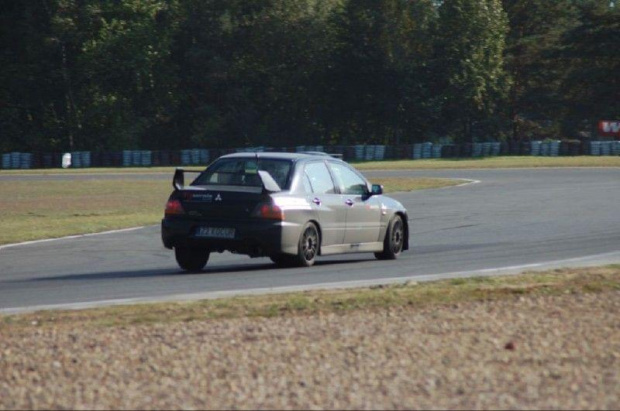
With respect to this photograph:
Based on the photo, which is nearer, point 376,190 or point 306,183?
point 306,183

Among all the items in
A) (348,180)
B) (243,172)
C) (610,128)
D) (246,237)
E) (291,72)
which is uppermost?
(291,72)

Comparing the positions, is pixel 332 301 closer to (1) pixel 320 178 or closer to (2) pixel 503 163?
(1) pixel 320 178

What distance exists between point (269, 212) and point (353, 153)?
5496 centimetres

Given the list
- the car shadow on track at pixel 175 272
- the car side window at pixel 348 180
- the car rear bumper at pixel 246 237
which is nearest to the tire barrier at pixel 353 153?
the car side window at pixel 348 180

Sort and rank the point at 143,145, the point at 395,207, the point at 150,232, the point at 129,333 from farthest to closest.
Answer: the point at 143,145
the point at 150,232
the point at 395,207
the point at 129,333

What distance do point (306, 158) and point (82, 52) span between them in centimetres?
6028

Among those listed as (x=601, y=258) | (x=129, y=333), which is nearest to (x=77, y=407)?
(x=129, y=333)

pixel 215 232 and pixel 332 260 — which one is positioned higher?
pixel 215 232

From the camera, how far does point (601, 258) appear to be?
Result: 16656mm

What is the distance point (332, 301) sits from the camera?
11.4 m

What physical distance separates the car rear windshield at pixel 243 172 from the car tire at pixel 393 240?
2.22m

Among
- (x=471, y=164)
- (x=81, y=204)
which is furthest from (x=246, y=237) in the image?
(x=471, y=164)

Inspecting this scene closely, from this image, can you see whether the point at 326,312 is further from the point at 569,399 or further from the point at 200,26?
the point at 200,26

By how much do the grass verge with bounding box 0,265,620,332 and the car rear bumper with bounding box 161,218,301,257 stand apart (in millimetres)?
2555
